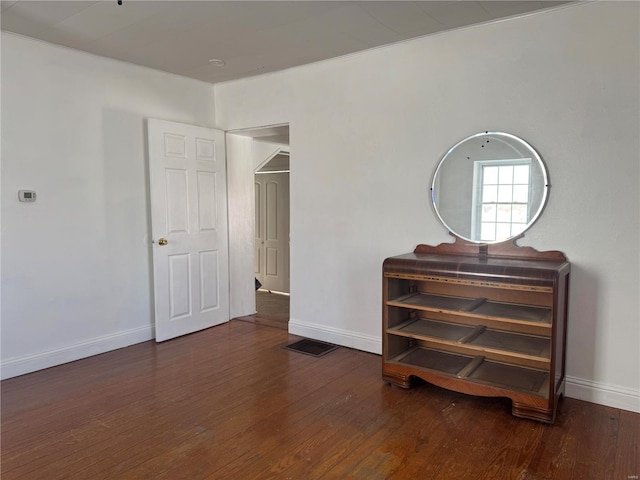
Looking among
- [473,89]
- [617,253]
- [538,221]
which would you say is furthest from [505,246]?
[473,89]

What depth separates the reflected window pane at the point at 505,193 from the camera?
3076 mm

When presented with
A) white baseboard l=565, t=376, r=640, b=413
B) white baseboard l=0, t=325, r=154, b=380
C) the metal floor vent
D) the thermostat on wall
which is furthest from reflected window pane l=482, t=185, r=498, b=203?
the thermostat on wall

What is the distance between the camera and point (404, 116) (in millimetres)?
3521

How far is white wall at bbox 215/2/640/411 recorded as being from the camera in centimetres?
274

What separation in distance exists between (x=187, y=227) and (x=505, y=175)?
285 cm

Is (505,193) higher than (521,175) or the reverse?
the reverse

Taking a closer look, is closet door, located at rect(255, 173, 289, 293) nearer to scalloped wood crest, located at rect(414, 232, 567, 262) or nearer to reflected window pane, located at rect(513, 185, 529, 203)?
scalloped wood crest, located at rect(414, 232, 567, 262)

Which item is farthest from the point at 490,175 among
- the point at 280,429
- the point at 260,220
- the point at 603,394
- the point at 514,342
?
the point at 260,220

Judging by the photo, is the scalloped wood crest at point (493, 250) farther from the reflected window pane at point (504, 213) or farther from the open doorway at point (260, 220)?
the open doorway at point (260, 220)

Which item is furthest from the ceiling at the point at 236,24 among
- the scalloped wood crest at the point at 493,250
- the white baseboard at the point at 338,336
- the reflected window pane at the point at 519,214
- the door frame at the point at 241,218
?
the white baseboard at the point at 338,336

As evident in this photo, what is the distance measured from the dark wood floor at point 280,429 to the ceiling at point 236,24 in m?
2.49

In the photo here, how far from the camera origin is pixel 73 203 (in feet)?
11.9

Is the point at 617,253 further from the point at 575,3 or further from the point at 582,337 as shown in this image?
the point at 575,3

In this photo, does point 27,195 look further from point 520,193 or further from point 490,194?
point 520,193
